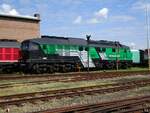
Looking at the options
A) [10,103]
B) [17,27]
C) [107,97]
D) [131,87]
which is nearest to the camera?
[10,103]

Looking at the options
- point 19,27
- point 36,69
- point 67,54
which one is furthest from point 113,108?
point 19,27

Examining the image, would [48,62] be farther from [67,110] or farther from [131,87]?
[67,110]

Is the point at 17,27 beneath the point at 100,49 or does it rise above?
above

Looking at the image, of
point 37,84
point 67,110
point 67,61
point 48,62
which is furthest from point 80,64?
point 67,110

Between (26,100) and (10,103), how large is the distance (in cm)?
88

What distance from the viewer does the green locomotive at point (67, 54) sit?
3147cm

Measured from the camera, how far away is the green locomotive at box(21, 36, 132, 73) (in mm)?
→ 31469

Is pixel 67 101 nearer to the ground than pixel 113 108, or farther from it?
nearer to the ground

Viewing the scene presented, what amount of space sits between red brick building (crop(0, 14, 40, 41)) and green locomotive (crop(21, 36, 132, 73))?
1385cm

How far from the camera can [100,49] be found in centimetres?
3759

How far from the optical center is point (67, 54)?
111ft

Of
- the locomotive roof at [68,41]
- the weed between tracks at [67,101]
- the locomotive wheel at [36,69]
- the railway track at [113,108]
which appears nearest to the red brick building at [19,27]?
the locomotive roof at [68,41]

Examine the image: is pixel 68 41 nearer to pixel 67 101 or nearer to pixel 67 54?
pixel 67 54

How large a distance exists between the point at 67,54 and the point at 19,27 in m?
16.9
